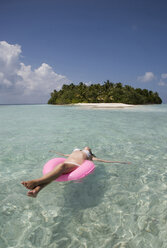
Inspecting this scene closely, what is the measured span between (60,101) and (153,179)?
6431cm

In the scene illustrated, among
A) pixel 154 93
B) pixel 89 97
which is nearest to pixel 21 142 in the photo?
pixel 89 97

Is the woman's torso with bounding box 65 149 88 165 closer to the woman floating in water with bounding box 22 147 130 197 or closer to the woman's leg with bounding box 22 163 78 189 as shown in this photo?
the woman floating in water with bounding box 22 147 130 197

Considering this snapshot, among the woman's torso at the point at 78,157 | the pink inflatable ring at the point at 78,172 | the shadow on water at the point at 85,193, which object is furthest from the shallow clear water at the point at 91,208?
the woman's torso at the point at 78,157

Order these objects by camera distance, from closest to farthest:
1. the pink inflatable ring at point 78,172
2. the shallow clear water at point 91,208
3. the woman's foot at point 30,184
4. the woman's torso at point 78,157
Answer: the shallow clear water at point 91,208 < the woman's foot at point 30,184 < the pink inflatable ring at point 78,172 < the woman's torso at point 78,157

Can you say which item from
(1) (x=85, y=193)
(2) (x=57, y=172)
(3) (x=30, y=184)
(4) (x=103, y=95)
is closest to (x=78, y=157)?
(1) (x=85, y=193)

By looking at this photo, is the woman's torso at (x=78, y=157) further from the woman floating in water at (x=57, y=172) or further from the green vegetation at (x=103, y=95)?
the green vegetation at (x=103, y=95)

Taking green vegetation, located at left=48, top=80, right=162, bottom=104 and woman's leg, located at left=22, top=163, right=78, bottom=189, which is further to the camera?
green vegetation, located at left=48, top=80, right=162, bottom=104

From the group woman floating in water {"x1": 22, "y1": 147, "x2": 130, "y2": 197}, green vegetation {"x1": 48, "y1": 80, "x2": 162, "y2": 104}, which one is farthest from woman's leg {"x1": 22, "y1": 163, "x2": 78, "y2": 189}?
green vegetation {"x1": 48, "y1": 80, "x2": 162, "y2": 104}

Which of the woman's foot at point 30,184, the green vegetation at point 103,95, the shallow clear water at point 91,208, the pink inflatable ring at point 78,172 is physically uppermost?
the green vegetation at point 103,95

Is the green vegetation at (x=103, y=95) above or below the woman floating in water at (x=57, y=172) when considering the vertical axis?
above

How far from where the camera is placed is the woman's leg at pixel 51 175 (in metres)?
2.54

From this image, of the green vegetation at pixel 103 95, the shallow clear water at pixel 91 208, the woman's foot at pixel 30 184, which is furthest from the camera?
the green vegetation at pixel 103 95

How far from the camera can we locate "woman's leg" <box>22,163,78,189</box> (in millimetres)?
2535

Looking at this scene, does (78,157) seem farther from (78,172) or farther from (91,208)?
(91,208)
